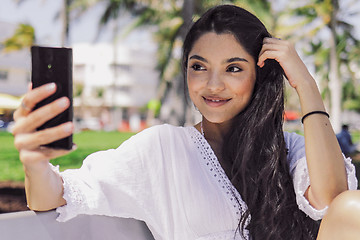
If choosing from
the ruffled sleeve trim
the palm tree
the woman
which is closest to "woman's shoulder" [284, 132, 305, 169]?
the woman

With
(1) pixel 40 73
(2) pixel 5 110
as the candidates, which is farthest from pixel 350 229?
(2) pixel 5 110

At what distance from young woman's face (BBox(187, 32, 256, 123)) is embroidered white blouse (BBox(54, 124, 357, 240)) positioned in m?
0.19

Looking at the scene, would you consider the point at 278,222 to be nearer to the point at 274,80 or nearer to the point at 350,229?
the point at 350,229

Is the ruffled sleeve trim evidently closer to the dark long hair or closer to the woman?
the woman

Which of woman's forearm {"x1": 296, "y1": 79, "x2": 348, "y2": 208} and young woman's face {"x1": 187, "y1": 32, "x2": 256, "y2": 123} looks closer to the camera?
woman's forearm {"x1": 296, "y1": 79, "x2": 348, "y2": 208}

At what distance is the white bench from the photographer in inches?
56.9

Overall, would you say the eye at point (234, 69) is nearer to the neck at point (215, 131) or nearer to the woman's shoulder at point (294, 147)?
the neck at point (215, 131)

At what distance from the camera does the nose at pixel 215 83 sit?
175cm

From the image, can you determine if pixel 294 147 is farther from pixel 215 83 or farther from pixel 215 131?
pixel 215 83

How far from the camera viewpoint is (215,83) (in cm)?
175

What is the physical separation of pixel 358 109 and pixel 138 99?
921 inches

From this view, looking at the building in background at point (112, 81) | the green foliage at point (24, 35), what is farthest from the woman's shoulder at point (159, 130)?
the building in background at point (112, 81)

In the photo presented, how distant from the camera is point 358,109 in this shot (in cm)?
4184

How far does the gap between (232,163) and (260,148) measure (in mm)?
142
